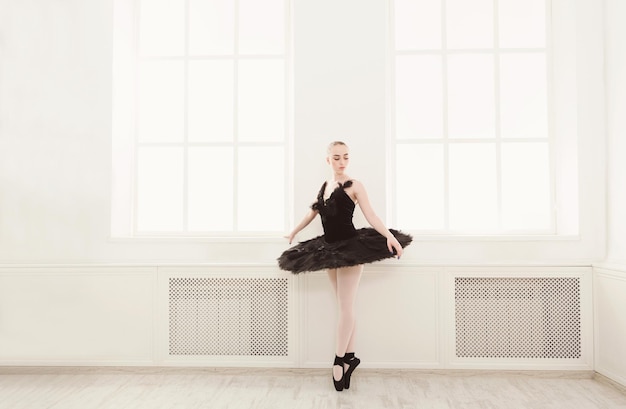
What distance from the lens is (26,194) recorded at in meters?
3.22

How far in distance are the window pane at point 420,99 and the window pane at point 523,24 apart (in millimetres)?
556

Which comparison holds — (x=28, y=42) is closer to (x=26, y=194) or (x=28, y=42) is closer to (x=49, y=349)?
(x=26, y=194)

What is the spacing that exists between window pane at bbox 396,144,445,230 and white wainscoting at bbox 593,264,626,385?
42.6 inches

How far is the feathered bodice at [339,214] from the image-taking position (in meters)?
2.71

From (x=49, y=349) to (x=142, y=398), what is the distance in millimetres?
965

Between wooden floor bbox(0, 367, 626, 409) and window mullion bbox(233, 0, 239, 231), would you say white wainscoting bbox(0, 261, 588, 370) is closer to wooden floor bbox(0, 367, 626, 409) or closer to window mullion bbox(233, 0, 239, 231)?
wooden floor bbox(0, 367, 626, 409)

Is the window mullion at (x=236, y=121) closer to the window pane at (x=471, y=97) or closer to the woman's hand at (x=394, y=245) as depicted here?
the woman's hand at (x=394, y=245)

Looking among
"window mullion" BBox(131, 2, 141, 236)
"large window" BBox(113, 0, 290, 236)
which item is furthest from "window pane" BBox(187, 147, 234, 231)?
"window mullion" BBox(131, 2, 141, 236)

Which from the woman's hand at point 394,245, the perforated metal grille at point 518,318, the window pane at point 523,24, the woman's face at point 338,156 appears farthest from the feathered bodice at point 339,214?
the window pane at point 523,24

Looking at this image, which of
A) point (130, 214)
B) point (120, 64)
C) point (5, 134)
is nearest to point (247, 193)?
point (130, 214)

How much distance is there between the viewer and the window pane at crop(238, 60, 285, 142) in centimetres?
350

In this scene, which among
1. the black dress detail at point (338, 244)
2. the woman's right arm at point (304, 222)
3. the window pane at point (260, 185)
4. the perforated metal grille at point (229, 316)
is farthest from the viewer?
the window pane at point (260, 185)

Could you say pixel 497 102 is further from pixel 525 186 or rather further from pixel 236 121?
pixel 236 121

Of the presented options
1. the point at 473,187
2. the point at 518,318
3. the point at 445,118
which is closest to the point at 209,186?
the point at 445,118
